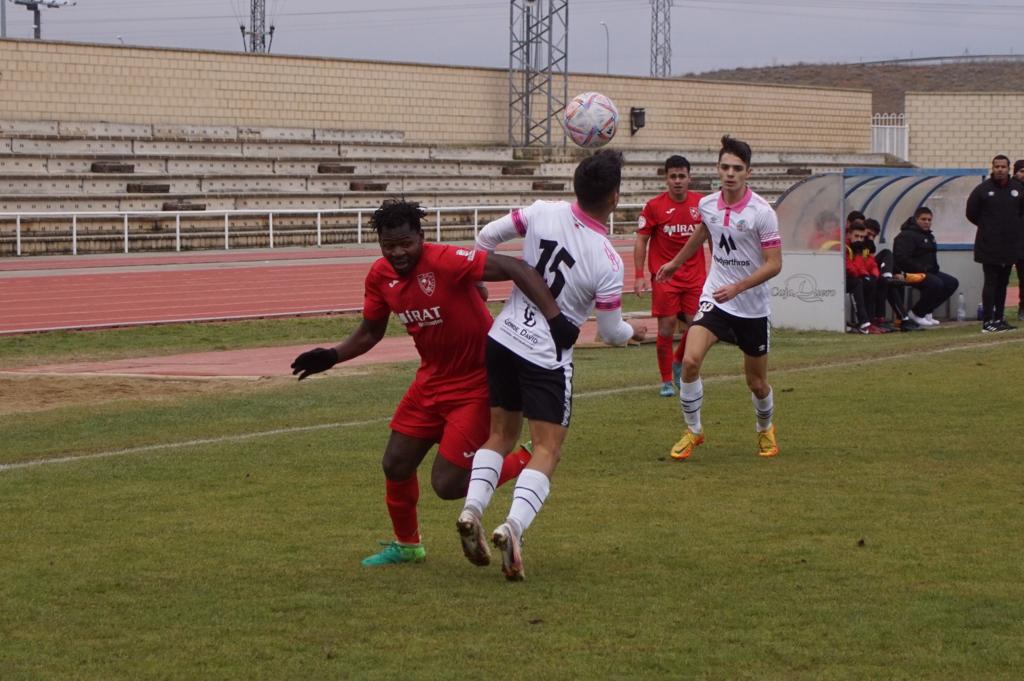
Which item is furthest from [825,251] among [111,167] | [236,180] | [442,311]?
[111,167]

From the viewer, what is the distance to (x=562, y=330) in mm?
6242

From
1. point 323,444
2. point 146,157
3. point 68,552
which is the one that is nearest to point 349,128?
point 146,157

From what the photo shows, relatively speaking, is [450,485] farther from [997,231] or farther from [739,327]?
[997,231]

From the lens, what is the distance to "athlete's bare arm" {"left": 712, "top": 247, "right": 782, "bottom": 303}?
9.29 meters

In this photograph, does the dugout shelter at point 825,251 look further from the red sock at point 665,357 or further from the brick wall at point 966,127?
the brick wall at point 966,127

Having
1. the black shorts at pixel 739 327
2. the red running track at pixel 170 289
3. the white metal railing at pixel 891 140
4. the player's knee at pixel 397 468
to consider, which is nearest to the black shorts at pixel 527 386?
the player's knee at pixel 397 468

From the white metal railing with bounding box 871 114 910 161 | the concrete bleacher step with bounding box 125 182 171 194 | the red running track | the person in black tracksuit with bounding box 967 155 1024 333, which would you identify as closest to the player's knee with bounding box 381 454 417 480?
the person in black tracksuit with bounding box 967 155 1024 333

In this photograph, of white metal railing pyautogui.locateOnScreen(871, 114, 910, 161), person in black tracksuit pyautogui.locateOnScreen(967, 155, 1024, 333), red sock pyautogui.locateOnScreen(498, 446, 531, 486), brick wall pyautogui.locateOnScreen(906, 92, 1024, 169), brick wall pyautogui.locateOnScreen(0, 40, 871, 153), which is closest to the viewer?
red sock pyautogui.locateOnScreen(498, 446, 531, 486)

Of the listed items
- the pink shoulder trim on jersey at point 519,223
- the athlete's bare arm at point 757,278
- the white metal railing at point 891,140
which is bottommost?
the athlete's bare arm at point 757,278

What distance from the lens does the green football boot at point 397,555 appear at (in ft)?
21.7

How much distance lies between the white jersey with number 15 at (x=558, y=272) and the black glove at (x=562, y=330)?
6cm

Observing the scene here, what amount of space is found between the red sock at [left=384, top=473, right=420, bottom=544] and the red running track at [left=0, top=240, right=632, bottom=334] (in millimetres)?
13750

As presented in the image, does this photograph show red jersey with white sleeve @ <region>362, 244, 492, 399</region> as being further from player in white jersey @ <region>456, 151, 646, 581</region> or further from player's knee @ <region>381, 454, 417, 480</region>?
player's knee @ <region>381, 454, 417, 480</region>

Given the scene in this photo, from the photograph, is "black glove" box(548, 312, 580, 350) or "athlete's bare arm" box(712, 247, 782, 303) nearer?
"black glove" box(548, 312, 580, 350)
